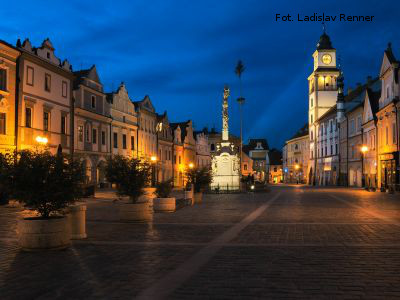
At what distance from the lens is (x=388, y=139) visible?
4612cm

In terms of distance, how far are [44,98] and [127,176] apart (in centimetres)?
2219

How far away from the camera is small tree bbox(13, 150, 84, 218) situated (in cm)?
1040

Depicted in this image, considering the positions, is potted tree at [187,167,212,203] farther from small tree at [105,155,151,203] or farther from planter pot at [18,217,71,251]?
planter pot at [18,217,71,251]

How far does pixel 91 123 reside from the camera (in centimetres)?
4516

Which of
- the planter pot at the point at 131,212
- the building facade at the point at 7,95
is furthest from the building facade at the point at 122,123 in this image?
the planter pot at the point at 131,212

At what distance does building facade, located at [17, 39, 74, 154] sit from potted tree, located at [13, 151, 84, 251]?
21.9 metres

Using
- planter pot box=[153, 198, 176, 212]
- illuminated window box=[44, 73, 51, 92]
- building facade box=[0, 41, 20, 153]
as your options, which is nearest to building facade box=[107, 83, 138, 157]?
illuminated window box=[44, 73, 51, 92]

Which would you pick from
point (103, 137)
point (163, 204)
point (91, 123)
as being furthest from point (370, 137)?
point (163, 204)

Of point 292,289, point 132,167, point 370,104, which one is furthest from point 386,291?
point 370,104

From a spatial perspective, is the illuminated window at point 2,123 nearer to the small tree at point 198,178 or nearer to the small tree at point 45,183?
the small tree at point 198,178

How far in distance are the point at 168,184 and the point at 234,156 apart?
24.4 metres

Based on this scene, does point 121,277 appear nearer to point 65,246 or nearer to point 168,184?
point 65,246

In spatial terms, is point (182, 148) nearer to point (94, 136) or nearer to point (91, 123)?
point (94, 136)

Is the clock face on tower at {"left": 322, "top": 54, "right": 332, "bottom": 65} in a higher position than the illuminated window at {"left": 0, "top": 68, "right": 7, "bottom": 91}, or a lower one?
higher
